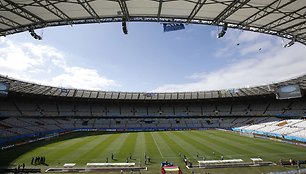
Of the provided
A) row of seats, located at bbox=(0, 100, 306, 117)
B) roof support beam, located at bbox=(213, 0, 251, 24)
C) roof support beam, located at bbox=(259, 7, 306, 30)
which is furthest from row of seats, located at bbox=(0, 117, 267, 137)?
roof support beam, located at bbox=(213, 0, 251, 24)

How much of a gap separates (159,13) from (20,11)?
11.4 metres

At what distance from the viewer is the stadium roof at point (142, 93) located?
1861 inches

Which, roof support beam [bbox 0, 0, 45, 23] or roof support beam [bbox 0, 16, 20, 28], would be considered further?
roof support beam [bbox 0, 16, 20, 28]

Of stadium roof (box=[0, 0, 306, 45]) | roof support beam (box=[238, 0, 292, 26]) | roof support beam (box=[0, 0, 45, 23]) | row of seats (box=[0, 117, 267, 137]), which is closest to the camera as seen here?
roof support beam (box=[0, 0, 45, 23])

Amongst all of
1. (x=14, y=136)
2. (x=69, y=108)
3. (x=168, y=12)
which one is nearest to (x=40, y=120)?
(x=69, y=108)

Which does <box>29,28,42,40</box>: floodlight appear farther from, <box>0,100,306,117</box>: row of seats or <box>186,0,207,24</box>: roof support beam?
<box>0,100,306,117</box>: row of seats

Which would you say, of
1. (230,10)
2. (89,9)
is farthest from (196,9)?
(89,9)

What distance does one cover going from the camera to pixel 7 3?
1355cm

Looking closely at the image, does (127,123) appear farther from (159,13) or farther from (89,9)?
(89,9)

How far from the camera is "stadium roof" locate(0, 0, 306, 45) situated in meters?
14.2

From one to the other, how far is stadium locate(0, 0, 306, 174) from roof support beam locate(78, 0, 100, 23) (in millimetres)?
80

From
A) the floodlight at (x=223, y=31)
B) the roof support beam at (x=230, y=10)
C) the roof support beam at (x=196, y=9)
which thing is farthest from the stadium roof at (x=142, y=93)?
the roof support beam at (x=196, y=9)

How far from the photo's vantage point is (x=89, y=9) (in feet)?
50.7

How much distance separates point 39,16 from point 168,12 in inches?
443
